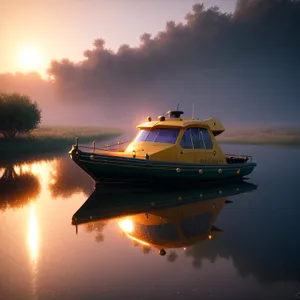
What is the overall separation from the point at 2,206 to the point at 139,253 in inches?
239

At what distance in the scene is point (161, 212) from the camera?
34.8ft

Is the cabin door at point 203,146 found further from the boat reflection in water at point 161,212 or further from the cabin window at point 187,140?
the boat reflection in water at point 161,212

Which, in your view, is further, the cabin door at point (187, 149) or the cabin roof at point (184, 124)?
the cabin roof at point (184, 124)

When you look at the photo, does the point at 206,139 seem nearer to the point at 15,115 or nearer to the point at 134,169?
the point at 134,169

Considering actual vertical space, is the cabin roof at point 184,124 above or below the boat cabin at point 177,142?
above

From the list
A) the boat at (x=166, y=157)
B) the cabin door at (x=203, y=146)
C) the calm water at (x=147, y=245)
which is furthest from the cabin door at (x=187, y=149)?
the calm water at (x=147, y=245)

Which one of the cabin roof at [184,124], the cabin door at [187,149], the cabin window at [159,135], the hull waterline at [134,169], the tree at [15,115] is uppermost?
the tree at [15,115]

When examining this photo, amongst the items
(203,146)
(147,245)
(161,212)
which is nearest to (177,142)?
Answer: (203,146)

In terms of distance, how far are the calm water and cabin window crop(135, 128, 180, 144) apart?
2.37 m

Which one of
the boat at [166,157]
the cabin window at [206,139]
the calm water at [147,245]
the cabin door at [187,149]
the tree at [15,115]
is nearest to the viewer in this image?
the calm water at [147,245]

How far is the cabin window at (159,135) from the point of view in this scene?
14.5 metres

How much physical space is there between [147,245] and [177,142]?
7210 millimetres

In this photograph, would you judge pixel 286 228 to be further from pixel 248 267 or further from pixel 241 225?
pixel 248 267

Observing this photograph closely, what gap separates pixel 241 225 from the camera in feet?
31.5
